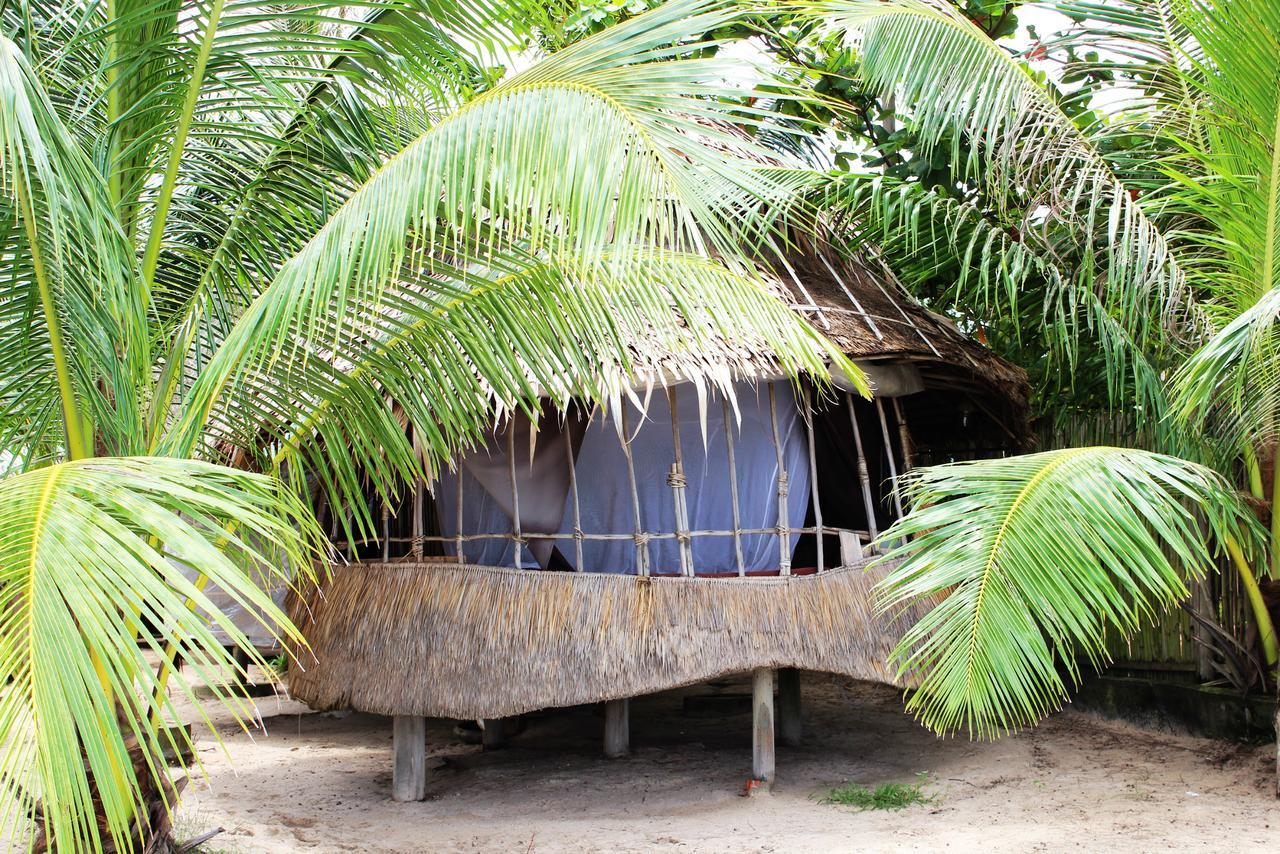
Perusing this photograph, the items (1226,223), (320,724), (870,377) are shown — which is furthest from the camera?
(320,724)

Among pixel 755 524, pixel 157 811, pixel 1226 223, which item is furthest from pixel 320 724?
pixel 1226 223

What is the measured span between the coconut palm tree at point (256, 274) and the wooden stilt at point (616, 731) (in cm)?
264

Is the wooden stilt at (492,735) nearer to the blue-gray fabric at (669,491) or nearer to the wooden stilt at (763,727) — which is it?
the blue-gray fabric at (669,491)

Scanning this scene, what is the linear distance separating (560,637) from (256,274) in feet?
6.86

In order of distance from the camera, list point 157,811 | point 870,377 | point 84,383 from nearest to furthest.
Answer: point 84,383
point 157,811
point 870,377

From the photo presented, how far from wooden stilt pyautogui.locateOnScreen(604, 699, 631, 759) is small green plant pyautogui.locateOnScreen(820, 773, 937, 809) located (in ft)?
4.73

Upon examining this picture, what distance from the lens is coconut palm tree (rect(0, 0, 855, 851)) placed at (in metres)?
1.95

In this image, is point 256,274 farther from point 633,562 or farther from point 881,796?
point 881,796

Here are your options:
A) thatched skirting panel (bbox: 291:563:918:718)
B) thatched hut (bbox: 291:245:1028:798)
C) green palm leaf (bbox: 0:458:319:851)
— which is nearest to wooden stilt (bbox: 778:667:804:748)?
thatched hut (bbox: 291:245:1028:798)

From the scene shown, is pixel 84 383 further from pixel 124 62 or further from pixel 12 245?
pixel 124 62

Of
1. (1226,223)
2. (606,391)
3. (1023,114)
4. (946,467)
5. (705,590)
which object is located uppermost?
(1023,114)

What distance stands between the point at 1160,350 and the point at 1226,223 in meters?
0.90

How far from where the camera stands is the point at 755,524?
5.88m

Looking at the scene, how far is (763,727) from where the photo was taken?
536cm
